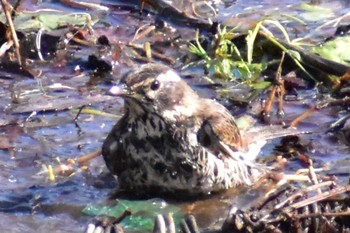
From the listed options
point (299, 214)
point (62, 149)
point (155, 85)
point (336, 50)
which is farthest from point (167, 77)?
point (336, 50)

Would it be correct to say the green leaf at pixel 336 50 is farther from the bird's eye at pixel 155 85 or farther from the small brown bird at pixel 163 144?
the bird's eye at pixel 155 85

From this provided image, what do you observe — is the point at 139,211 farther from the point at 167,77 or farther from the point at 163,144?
the point at 167,77

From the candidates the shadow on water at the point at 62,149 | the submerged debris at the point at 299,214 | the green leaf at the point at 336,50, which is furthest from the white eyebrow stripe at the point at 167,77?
the green leaf at the point at 336,50

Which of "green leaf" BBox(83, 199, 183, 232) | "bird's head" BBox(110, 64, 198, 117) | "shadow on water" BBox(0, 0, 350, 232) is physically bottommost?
"shadow on water" BBox(0, 0, 350, 232)

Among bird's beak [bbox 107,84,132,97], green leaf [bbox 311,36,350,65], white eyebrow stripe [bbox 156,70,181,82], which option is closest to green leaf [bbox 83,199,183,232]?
bird's beak [bbox 107,84,132,97]

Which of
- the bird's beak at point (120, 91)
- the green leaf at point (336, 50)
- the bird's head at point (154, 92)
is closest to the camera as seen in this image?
the bird's beak at point (120, 91)

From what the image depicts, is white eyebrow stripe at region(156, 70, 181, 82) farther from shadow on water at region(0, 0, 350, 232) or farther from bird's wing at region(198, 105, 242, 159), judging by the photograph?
shadow on water at region(0, 0, 350, 232)

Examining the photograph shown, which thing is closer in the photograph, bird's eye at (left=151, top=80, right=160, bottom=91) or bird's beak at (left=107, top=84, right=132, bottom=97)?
bird's beak at (left=107, top=84, right=132, bottom=97)

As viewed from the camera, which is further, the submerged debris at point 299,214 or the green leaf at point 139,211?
the green leaf at point 139,211

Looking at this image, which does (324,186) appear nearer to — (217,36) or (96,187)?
(96,187)
